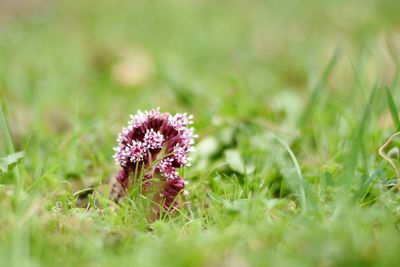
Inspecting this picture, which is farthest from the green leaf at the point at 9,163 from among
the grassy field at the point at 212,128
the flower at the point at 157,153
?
the flower at the point at 157,153

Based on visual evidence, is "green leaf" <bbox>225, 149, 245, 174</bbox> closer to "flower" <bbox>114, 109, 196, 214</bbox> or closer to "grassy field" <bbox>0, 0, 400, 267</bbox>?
"grassy field" <bbox>0, 0, 400, 267</bbox>

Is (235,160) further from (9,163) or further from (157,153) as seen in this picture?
(9,163)

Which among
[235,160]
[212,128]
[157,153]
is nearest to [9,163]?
[157,153]

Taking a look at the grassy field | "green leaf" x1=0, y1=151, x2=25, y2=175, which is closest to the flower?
the grassy field

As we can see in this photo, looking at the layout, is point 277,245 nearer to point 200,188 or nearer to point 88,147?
point 200,188

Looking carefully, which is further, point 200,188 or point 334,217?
point 200,188

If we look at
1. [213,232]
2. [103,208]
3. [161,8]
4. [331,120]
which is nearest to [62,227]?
[103,208]
